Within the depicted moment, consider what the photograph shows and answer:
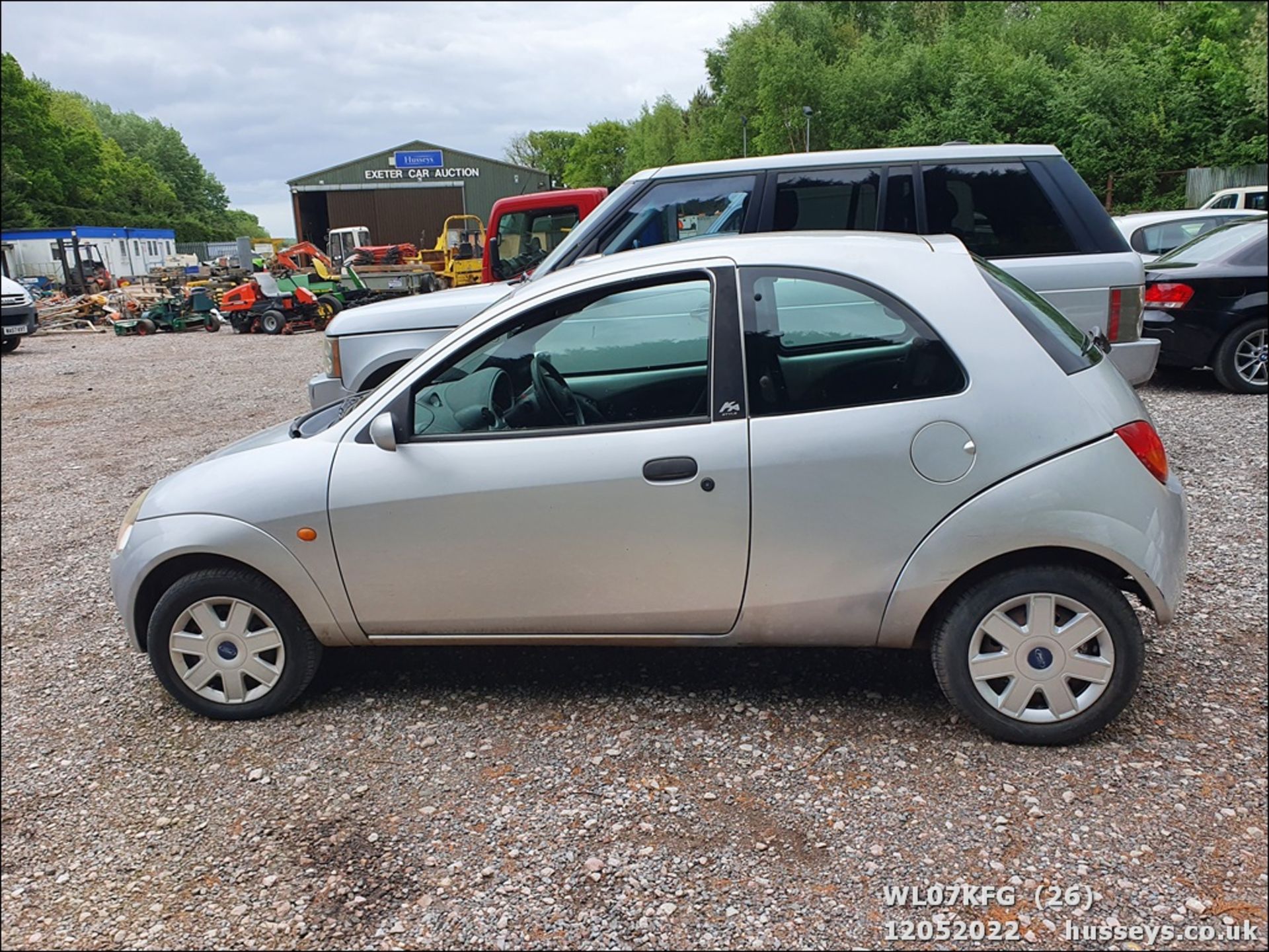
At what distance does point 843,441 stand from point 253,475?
2.03 meters

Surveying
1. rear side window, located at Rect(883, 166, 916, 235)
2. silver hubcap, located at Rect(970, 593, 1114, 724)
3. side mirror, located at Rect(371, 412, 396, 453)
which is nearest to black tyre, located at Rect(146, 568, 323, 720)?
side mirror, located at Rect(371, 412, 396, 453)

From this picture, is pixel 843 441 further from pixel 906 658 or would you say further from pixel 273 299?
pixel 273 299

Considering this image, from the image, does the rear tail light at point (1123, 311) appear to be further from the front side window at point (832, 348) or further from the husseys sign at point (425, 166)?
the husseys sign at point (425, 166)

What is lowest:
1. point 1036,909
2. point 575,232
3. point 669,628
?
point 1036,909

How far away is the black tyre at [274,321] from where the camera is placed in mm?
20422

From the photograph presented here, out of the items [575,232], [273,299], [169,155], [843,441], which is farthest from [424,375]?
[273,299]

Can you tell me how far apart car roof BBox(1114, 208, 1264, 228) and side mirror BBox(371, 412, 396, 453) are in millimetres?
9484

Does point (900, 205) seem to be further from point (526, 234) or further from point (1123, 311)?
point (526, 234)

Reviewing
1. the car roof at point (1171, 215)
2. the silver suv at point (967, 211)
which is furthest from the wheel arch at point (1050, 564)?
the car roof at point (1171, 215)

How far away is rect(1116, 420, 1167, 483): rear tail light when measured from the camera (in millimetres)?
2814

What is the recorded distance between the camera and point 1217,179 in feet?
25.4

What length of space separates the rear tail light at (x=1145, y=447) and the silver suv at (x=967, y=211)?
114 inches

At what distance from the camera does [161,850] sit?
2689 millimetres

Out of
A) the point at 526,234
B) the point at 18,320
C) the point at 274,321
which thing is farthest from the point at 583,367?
the point at 18,320
